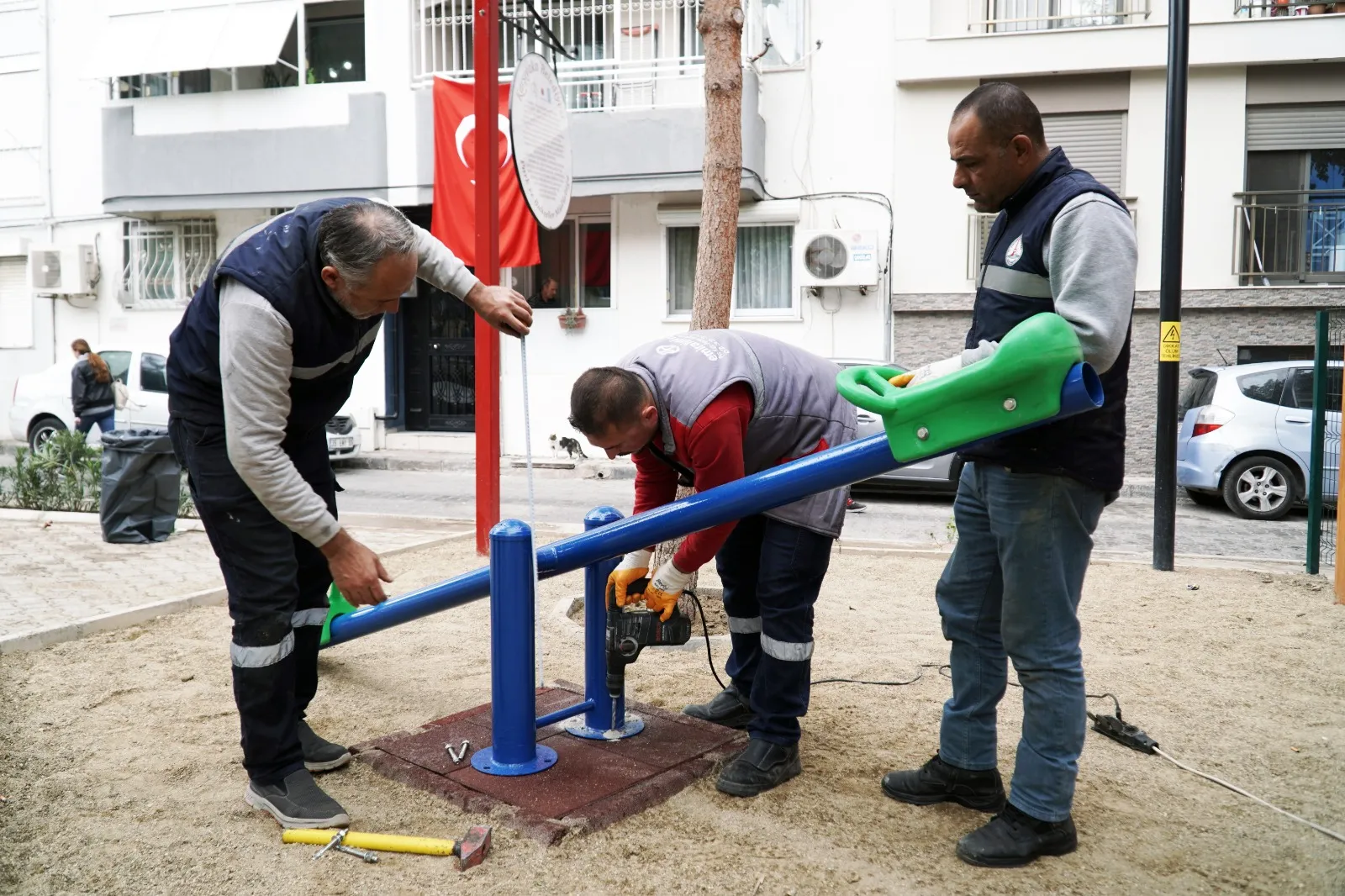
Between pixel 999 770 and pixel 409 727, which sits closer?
pixel 999 770

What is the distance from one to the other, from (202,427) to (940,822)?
2322 mm

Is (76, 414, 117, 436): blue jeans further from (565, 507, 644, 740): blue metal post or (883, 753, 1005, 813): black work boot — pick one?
(883, 753, 1005, 813): black work boot

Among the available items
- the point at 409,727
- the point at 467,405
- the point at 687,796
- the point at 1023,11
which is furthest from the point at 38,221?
the point at 687,796

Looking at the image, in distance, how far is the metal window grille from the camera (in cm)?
1383

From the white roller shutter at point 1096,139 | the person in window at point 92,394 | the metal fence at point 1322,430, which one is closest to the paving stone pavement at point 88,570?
the person in window at point 92,394

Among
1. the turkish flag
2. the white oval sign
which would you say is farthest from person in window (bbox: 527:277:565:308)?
the white oval sign

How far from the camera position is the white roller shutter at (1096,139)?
1316 cm

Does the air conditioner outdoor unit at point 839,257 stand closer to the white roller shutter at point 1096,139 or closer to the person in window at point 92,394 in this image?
the white roller shutter at point 1096,139

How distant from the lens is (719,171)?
213 inches

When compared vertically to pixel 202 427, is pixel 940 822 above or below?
below

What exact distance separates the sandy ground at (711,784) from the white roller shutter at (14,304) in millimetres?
14809

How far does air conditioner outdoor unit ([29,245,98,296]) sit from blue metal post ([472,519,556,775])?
1591cm

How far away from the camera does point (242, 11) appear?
48.8 ft

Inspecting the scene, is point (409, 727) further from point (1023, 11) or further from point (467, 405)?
point (1023, 11)
